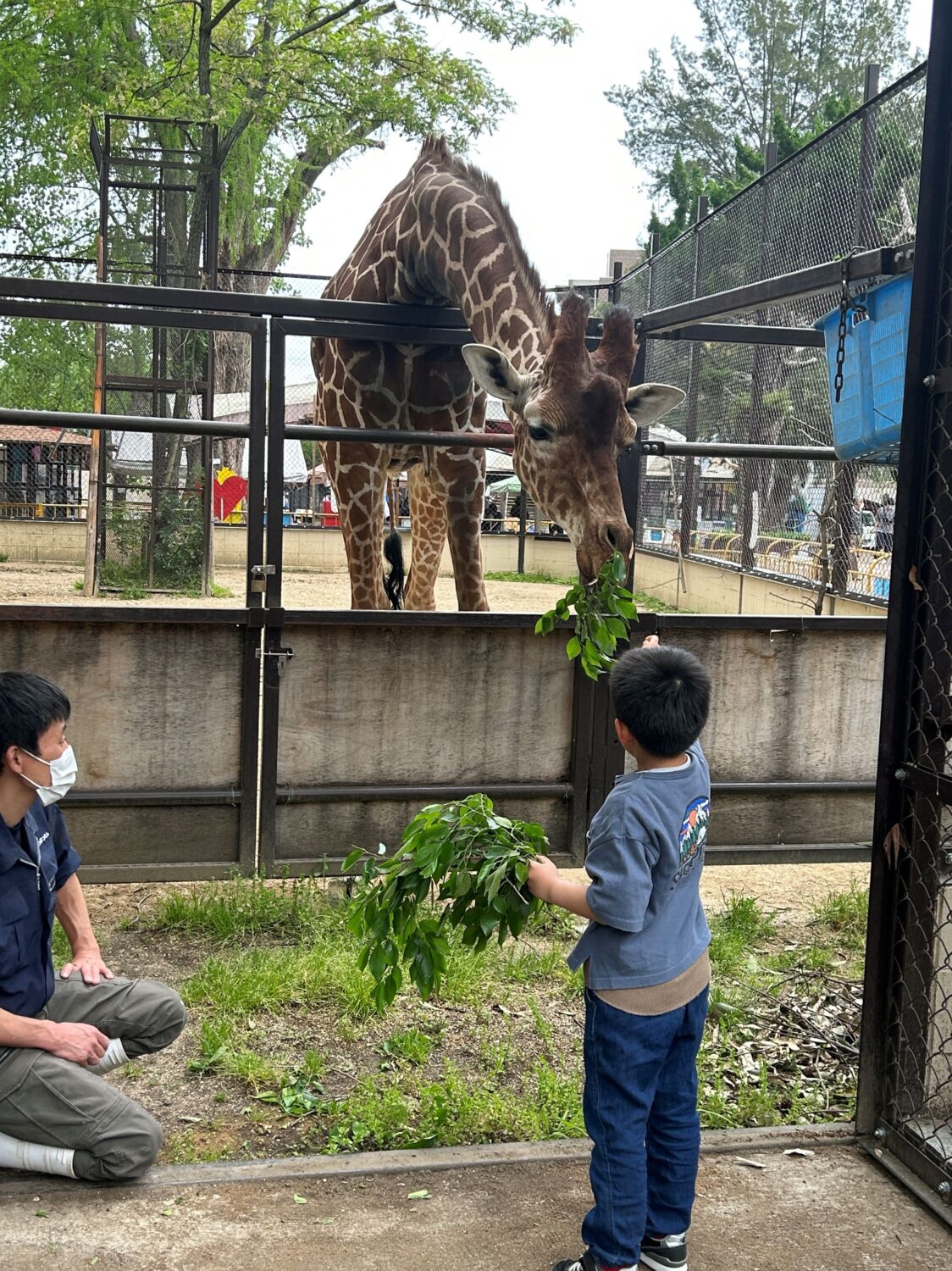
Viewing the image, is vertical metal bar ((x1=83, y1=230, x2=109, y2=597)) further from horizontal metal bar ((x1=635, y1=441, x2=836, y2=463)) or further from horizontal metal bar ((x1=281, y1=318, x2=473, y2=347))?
horizontal metal bar ((x1=635, y1=441, x2=836, y2=463))

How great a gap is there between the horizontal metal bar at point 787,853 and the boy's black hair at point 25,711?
313 cm

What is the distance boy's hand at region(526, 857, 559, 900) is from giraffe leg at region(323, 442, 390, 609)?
13.2 ft

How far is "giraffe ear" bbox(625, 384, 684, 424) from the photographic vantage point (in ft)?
16.9

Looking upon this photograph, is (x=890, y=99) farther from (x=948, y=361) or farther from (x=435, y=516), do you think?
(x=948, y=361)

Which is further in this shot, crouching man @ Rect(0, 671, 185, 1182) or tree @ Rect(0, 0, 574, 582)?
tree @ Rect(0, 0, 574, 582)

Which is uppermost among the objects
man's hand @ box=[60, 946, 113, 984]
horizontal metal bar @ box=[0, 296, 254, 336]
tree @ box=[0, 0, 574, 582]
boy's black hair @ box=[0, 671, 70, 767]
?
tree @ box=[0, 0, 574, 582]

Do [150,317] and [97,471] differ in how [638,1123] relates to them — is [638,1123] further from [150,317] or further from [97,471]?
[97,471]

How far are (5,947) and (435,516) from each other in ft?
20.7

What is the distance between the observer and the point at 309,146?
22.5m

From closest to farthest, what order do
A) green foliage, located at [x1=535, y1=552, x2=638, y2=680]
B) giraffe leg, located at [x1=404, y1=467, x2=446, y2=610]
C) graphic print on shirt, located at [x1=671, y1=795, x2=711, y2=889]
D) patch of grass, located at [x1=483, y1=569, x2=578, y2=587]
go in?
graphic print on shirt, located at [x1=671, y1=795, x2=711, y2=889], green foliage, located at [x1=535, y1=552, x2=638, y2=680], giraffe leg, located at [x1=404, y1=467, x2=446, y2=610], patch of grass, located at [x1=483, y1=569, x2=578, y2=587]

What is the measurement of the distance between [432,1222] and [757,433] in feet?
35.0

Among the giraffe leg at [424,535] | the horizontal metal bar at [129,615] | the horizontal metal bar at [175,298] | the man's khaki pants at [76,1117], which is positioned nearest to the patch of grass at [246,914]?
the horizontal metal bar at [129,615]

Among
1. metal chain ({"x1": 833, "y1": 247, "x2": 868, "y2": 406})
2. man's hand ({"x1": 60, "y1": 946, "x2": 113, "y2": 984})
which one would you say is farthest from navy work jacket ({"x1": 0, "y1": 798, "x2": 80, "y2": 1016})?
metal chain ({"x1": 833, "y1": 247, "x2": 868, "y2": 406})

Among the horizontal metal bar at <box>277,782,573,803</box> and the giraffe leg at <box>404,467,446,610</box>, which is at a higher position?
the giraffe leg at <box>404,467,446,610</box>
